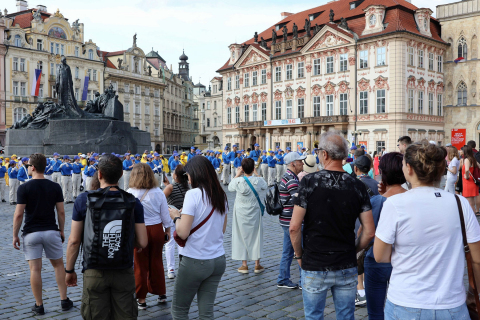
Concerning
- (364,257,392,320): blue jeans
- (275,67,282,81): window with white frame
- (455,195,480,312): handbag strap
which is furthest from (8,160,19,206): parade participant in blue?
(275,67,282,81): window with white frame

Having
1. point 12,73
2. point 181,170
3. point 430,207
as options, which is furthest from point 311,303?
point 12,73

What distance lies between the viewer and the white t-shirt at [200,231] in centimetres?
387

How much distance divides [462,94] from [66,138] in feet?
117

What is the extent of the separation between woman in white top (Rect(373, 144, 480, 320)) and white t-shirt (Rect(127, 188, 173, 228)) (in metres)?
3.21

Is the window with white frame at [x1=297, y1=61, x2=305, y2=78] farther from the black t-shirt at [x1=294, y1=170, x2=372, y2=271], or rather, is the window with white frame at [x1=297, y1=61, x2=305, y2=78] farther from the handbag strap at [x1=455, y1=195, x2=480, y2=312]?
the handbag strap at [x1=455, y1=195, x2=480, y2=312]

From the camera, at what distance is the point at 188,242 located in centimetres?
390

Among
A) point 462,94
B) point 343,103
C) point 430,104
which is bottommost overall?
point 430,104

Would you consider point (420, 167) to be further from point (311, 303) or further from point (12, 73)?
point (12, 73)

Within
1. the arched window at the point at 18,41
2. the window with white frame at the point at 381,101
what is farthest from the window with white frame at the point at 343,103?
the arched window at the point at 18,41

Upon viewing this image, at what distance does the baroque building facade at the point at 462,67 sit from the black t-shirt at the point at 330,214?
4251 cm

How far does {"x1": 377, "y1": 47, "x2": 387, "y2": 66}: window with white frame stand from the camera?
39562 millimetres

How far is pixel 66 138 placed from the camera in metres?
21.8

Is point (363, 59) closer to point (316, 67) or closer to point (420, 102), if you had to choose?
point (316, 67)

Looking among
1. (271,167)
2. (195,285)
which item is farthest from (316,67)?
(195,285)
